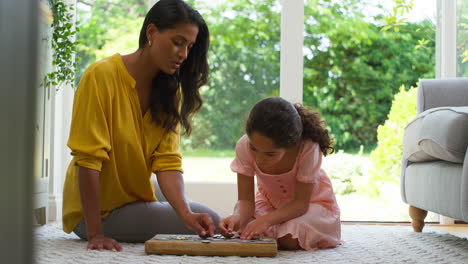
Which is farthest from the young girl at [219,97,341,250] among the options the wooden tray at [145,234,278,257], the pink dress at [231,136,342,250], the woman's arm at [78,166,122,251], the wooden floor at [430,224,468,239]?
the wooden floor at [430,224,468,239]

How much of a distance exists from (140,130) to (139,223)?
318 millimetres

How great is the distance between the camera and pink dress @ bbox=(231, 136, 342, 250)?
1.85 m

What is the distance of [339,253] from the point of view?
1766 mm

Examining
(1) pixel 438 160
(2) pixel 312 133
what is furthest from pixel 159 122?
(1) pixel 438 160

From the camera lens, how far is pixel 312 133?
191cm

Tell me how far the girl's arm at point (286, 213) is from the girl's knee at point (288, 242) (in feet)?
0.20

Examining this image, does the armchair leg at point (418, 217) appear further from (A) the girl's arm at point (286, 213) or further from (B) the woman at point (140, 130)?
(B) the woman at point (140, 130)

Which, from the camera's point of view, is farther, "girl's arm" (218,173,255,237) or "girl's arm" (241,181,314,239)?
"girl's arm" (218,173,255,237)

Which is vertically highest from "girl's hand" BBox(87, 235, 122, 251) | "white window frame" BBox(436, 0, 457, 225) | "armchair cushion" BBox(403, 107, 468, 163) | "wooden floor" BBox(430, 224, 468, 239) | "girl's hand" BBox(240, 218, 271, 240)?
"white window frame" BBox(436, 0, 457, 225)

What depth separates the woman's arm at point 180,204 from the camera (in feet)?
5.70

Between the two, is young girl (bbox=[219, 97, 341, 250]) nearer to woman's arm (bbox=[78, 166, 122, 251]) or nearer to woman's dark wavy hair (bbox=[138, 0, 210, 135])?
woman's dark wavy hair (bbox=[138, 0, 210, 135])

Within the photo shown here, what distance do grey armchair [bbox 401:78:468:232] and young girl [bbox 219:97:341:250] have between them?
409 mm

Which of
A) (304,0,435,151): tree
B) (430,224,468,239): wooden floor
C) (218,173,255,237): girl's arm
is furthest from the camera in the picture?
(304,0,435,151): tree

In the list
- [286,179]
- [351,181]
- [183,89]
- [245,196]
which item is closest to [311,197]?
[286,179]
